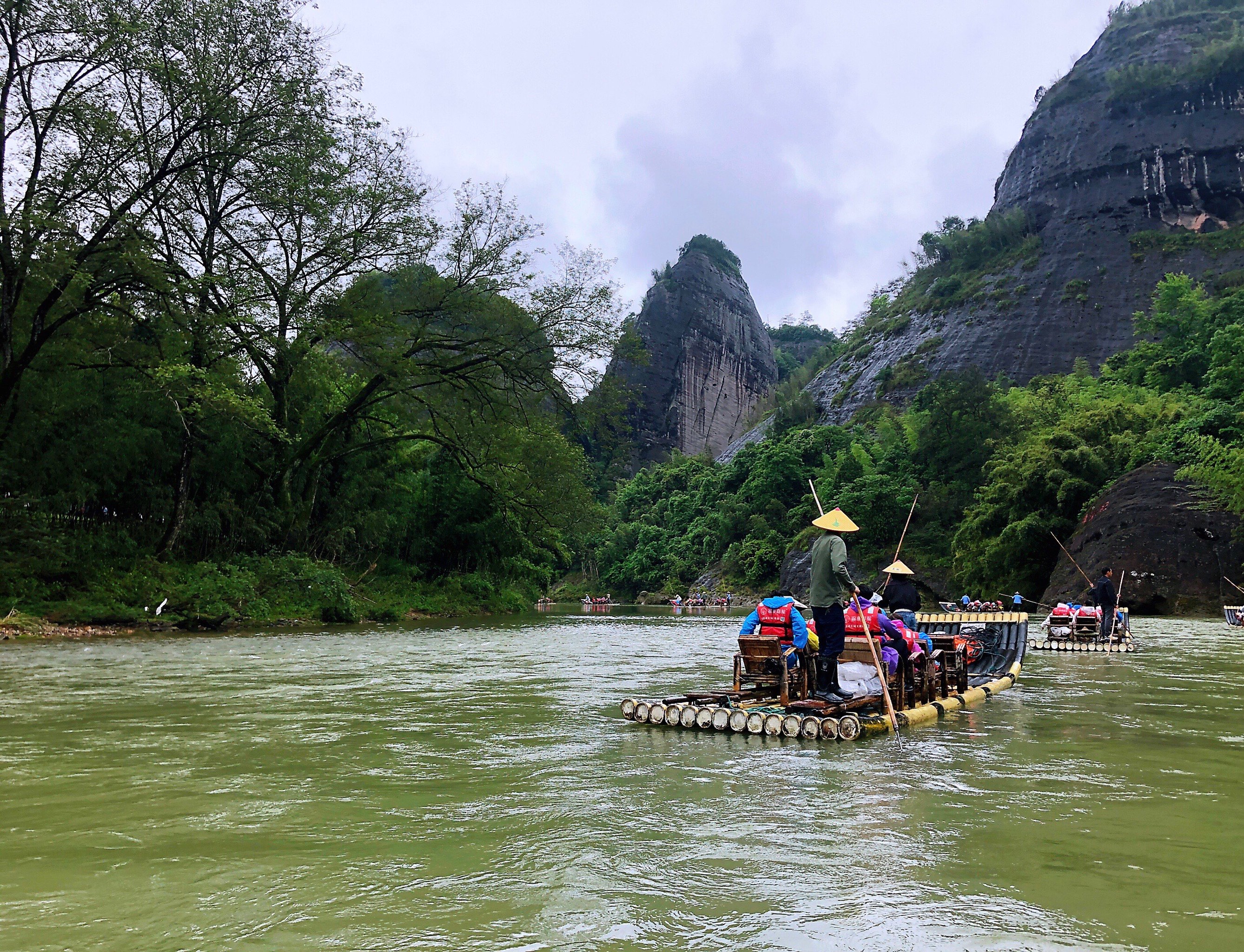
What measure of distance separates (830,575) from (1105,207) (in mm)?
84612

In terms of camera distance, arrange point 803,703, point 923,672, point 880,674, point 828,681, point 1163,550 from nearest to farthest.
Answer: point 803,703, point 880,674, point 828,681, point 923,672, point 1163,550

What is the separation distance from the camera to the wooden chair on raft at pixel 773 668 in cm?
841

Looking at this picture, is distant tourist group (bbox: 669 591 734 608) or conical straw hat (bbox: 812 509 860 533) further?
distant tourist group (bbox: 669 591 734 608)

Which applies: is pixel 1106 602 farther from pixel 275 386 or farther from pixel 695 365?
pixel 695 365

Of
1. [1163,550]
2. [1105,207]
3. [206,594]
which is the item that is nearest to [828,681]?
[206,594]

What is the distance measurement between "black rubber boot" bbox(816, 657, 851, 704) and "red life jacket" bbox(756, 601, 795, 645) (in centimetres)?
36

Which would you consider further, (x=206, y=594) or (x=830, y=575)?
(x=206, y=594)

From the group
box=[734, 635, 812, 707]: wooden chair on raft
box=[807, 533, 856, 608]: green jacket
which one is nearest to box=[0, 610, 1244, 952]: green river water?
box=[734, 635, 812, 707]: wooden chair on raft

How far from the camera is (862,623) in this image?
8.56 metres

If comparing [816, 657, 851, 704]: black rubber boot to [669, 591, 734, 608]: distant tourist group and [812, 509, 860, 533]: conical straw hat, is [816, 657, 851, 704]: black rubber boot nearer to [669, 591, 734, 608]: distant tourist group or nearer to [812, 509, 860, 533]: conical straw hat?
[812, 509, 860, 533]: conical straw hat

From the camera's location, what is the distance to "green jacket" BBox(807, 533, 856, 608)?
26.6 ft

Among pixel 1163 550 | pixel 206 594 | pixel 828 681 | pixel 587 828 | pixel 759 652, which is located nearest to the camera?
pixel 587 828

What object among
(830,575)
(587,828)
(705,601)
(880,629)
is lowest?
(705,601)

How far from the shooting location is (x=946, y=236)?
91750mm
